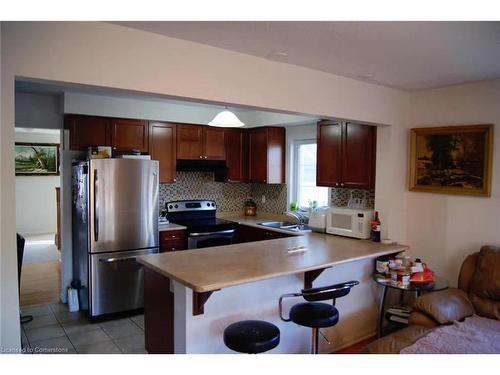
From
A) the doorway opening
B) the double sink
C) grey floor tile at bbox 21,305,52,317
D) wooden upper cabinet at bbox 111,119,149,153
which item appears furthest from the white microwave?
the doorway opening

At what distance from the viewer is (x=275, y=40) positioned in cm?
245

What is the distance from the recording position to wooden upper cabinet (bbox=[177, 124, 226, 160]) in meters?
5.12

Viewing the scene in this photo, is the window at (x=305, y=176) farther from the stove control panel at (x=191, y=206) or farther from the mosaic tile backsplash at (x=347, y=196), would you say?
the stove control panel at (x=191, y=206)

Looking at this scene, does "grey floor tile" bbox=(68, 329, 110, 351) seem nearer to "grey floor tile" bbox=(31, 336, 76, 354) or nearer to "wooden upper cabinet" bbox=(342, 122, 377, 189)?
"grey floor tile" bbox=(31, 336, 76, 354)

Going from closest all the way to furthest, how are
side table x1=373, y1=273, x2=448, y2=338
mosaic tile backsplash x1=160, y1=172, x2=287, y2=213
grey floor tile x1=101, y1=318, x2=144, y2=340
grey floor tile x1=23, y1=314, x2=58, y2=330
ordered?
1. side table x1=373, y1=273, x2=448, y2=338
2. grey floor tile x1=101, y1=318, x2=144, y2=340
3. grey floor tile x1=23, y1=314, x2=58, y2=330
4. mosaic tile backsplash x1=160, y1=172, x2=287, y2=213

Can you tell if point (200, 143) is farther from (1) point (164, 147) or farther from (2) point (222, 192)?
(2) point (222, 192)

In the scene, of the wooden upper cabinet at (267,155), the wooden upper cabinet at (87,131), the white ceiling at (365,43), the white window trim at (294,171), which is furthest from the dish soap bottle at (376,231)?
the wooden upper cabinet at (87,131)

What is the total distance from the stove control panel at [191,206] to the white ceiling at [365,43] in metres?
2.92

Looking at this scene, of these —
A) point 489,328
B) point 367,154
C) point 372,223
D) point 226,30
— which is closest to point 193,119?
point 367,154

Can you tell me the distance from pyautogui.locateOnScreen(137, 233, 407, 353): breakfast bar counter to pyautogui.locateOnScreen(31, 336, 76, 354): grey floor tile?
78 cm

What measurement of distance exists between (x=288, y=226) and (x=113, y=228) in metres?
2.09

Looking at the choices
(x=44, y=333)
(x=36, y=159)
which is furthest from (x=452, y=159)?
(x=36, y=159)

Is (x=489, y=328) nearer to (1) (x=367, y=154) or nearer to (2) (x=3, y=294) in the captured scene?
Result: (1) (x=367, y=154)

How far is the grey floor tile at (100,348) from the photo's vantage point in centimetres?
342
